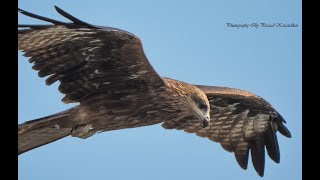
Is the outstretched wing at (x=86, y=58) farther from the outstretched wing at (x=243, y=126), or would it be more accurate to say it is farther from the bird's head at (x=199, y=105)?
the outstretched wing at (x=243, y=126)

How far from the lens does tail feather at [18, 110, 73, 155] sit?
745 centimetres

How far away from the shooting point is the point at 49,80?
24.5ft

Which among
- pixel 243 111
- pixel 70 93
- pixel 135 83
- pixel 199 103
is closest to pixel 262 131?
pixel 243 111

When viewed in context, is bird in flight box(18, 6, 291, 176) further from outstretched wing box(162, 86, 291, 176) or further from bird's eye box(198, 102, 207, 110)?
outstretched wing box(162, 86, 291, 176)

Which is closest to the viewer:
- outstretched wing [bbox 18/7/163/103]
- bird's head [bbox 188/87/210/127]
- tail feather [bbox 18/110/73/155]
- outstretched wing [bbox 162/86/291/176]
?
outstretched wing [bbox 18/7/163/103]

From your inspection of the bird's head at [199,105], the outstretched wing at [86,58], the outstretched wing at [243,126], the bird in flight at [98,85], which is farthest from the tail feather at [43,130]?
the outstretched wing at [243,126]

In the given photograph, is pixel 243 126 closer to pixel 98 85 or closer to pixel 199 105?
pixel 199 105

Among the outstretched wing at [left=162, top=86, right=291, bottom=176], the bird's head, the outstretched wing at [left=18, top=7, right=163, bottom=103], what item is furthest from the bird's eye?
the outstretched wing at [left=162, top=86, right=291, bottom=176]

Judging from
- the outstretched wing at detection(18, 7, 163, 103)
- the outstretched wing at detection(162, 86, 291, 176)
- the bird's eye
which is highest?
the outstretched wing at detection(18, 7, 163, 103)

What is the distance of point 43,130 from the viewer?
760 centimetres

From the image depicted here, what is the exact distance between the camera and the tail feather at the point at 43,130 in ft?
24.5
